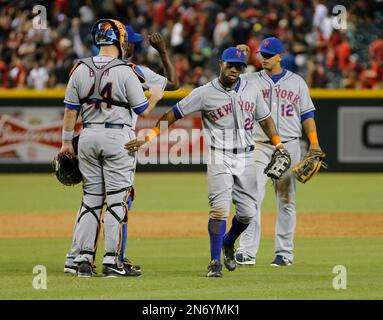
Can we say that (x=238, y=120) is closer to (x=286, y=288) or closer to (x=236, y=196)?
(x=236, y=196)

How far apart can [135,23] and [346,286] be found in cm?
1665

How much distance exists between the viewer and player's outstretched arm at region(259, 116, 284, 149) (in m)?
9.53

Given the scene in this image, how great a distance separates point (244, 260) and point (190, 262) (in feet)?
1.87

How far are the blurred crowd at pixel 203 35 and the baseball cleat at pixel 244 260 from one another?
11.8 m

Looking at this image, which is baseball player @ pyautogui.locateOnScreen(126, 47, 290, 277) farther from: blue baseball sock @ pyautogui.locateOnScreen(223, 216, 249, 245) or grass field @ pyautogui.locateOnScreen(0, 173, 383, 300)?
grass field @ pyautogui.locateOnScreen(0, 173, 383, 300)

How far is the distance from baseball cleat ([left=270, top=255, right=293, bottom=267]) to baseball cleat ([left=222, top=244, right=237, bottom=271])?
21.9 inches

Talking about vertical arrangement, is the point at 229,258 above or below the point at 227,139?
below

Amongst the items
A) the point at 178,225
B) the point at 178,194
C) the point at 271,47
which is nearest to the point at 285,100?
the point at 271,47

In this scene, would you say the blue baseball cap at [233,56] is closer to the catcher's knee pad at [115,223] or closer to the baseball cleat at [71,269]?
the catcher's knee pad at [115,223]

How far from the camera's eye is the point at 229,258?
31.4ft

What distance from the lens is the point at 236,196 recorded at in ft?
30.6

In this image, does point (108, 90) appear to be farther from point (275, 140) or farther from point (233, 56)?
point (275, 140)
